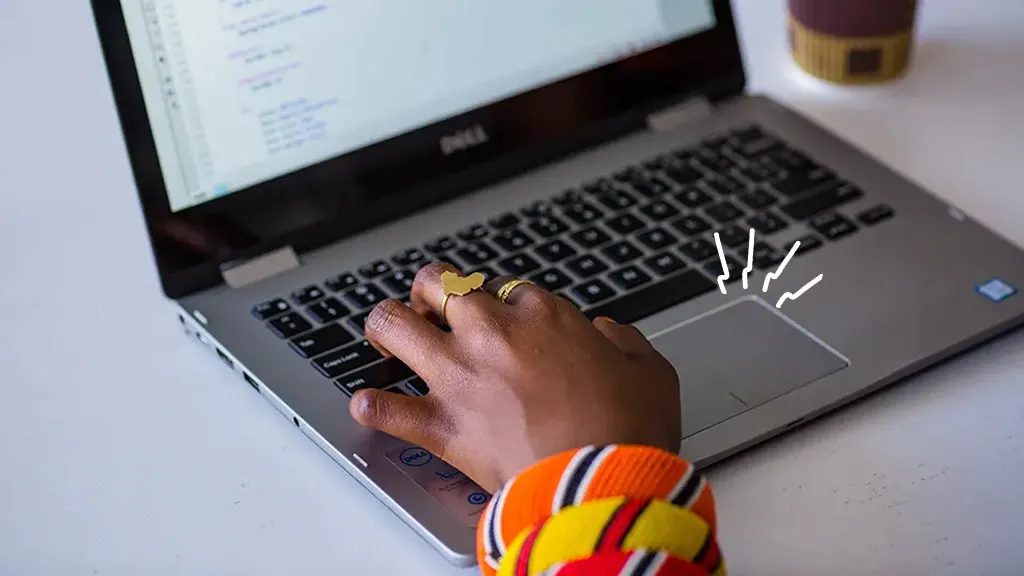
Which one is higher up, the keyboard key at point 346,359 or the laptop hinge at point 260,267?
the laptop hinge at point 260,267

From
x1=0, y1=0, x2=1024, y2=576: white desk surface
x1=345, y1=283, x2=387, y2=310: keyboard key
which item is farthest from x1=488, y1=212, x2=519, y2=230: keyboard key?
x1=0, y1=0, x2=1024, y2=576: white desk surface

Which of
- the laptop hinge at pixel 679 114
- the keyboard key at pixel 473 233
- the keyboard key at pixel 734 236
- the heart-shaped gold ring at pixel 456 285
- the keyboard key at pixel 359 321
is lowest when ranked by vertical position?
the keyboard key at pixel 734 236

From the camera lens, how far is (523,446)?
2.07 feet

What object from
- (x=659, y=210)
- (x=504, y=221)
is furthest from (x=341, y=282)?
(x=659, y=210)

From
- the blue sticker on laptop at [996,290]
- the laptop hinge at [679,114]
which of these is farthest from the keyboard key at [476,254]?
the blue sticker on laptop at [996,290]

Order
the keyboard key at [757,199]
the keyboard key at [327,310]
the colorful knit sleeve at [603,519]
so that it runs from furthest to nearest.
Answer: the keyboard key at [757,199] < the keyboard key at [327,310] < the colorful knit sleeve at [603,519]

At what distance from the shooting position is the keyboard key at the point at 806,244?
85 cm

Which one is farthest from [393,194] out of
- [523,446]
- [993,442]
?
[993,442]

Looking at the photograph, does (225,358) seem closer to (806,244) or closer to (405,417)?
(405,417)

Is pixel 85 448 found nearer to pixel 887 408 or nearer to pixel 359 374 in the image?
pixel 359 374

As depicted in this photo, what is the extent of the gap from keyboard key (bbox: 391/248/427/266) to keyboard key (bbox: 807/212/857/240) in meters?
0.26

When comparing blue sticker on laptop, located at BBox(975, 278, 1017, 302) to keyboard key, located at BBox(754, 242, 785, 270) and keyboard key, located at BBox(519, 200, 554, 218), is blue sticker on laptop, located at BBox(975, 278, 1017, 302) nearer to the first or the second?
keyboard key, located at BBox(754, 242, 785, 270)

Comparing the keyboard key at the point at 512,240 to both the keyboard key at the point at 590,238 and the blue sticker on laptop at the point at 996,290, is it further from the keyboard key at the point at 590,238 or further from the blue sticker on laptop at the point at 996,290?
the blue sticker on laptop at the point at 996,290

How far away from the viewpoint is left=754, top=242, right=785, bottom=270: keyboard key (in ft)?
2.75
